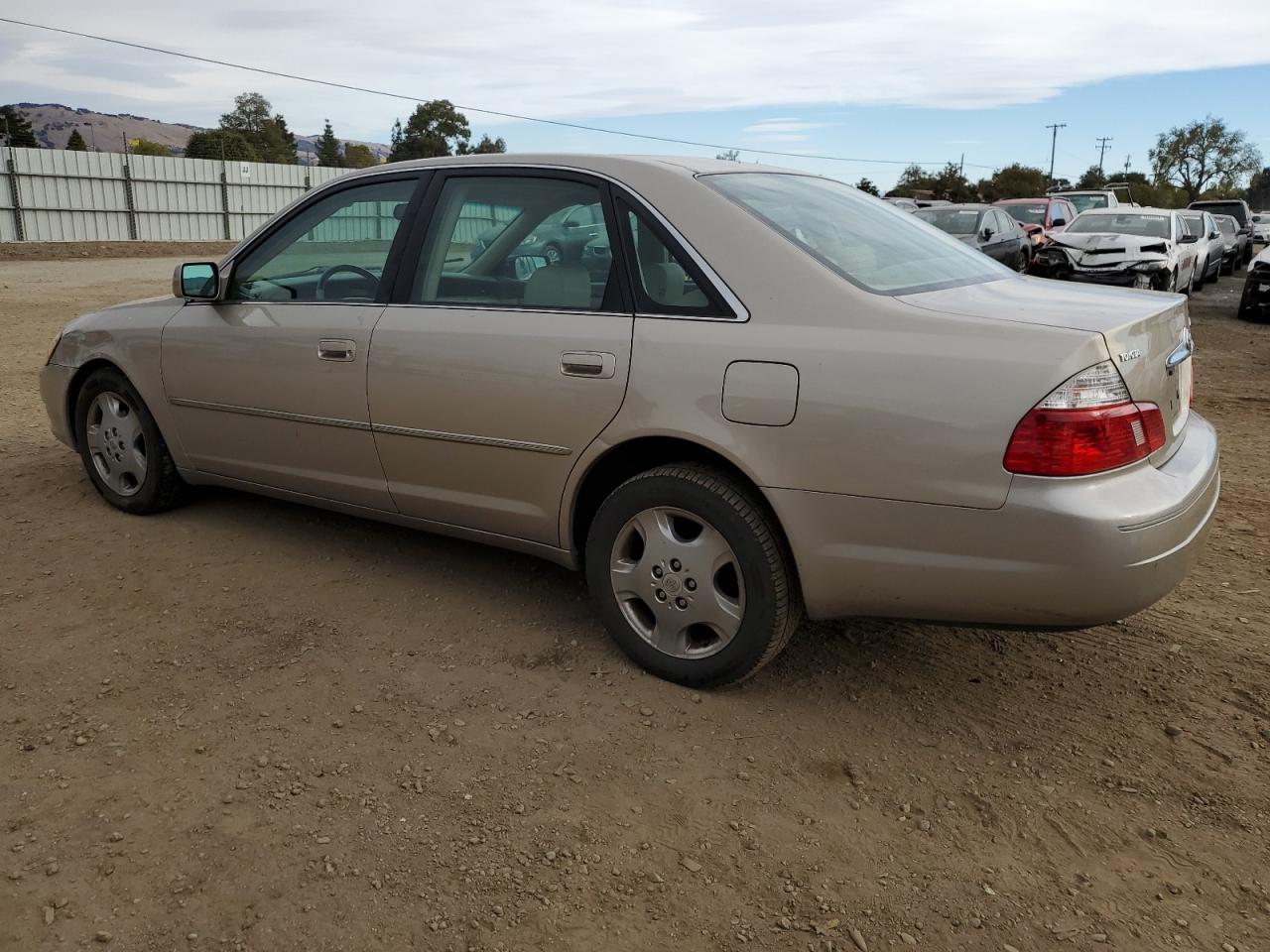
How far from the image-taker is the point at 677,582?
3199 millimetres

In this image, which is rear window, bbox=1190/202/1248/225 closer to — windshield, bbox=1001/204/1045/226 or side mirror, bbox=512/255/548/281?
windshield, bbox=1001/204/1045/226

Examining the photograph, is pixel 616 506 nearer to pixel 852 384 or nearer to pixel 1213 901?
pixel 852 384

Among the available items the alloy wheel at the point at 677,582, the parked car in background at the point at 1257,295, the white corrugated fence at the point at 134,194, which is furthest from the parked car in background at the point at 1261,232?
the alloy wheel at the point at 677,582

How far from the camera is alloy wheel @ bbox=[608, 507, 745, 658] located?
123 inches

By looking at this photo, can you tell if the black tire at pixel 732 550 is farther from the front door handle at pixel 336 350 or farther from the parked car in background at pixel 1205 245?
the parked car in background at pixel 1205 245

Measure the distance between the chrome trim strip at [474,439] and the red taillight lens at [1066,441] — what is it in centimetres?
139

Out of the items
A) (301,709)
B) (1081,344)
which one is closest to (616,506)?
(301,709)

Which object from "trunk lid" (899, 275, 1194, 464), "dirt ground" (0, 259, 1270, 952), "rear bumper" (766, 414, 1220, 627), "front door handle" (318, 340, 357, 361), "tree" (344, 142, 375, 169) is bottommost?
"dirt ground" (0, 259, 1270, 952)

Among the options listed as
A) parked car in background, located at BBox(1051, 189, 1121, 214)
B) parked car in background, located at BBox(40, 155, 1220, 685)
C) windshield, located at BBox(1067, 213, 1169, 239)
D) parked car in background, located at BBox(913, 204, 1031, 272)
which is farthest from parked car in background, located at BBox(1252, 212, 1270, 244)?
parked car in background, located at BBox(40, 155, 1220, 685)

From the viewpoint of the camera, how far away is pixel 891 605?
2900mm

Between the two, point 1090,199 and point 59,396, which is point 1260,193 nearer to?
point 1090,199

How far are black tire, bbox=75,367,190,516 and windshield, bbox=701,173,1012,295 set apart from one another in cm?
292

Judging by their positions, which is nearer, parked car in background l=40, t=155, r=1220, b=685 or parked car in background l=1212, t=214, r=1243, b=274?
parked car in background l=40, t=155, r=1220, b=685

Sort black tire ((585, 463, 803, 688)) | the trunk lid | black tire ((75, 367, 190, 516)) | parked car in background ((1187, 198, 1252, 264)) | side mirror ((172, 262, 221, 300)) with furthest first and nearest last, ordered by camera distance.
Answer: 1. parked car in background ((1187, 198, 1252, 264))
2. black tire ((75, 367, 190, 516))
3. side mirror ((172, 262, 221, 300))
4. black tire ((585, 463, 803, 688))
5. the trunk lid
